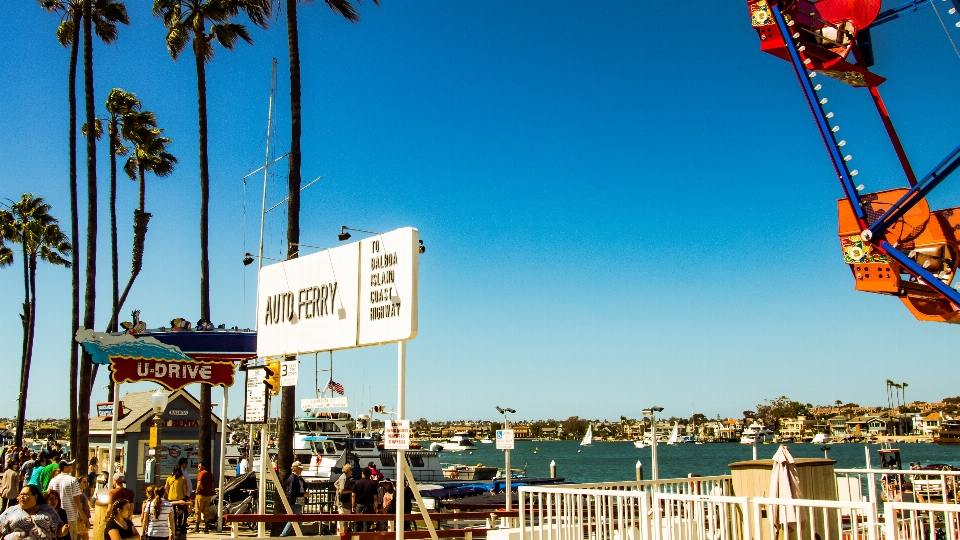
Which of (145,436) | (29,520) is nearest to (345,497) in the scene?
(29,520)

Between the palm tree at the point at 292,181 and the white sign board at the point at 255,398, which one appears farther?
the palm tree at the point at 292,181

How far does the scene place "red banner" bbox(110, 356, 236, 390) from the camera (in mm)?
17812

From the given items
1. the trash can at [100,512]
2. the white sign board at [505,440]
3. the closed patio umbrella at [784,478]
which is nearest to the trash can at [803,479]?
the closed patio umbrella at [784,478]

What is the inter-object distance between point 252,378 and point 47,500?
550 cm

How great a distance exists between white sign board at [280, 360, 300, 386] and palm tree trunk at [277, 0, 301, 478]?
2976mm

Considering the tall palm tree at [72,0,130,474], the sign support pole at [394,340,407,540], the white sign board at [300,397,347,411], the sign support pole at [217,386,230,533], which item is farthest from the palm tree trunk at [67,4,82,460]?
the sign support pole at [394,340,407,540]

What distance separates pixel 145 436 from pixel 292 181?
1090 centimetres

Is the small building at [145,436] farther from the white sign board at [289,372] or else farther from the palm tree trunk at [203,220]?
the white sign board at [289,372]

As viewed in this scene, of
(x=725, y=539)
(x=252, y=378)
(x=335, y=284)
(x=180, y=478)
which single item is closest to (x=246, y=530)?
(x=180, y=478)

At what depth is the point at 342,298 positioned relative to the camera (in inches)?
541

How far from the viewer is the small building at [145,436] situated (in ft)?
87.1

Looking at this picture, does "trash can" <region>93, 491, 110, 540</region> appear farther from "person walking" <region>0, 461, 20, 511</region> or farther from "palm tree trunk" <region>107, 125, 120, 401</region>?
"palm tree trunk" <region>107, 125, 120, 401</region>

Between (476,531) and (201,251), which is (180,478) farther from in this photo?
(201,251)

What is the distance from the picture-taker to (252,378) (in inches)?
634
